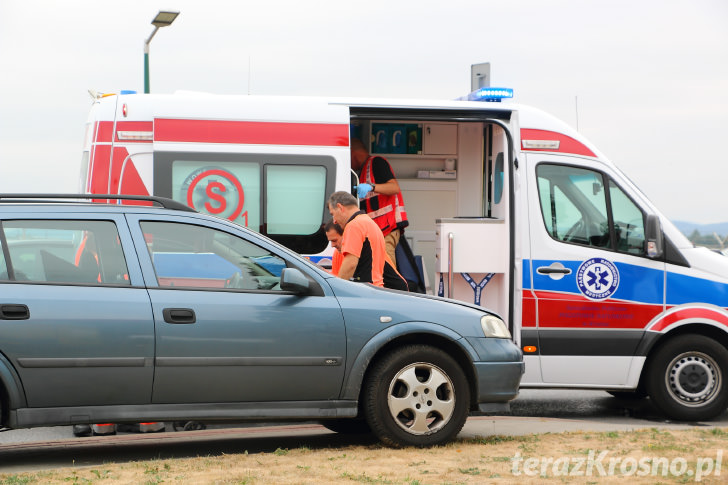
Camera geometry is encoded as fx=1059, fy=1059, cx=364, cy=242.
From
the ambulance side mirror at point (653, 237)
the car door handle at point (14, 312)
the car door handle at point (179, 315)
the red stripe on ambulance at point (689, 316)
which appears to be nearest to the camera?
the car door handle at point (14, 312)

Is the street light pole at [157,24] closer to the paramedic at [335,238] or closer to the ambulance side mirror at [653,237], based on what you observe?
the paramedic at [335,238]

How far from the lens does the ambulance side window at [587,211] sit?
8820 millimetres

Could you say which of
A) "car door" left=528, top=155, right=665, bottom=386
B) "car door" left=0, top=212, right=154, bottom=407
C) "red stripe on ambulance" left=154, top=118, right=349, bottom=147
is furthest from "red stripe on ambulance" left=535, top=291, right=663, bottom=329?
"car door" left=0, top=212, right=154, bottom=407

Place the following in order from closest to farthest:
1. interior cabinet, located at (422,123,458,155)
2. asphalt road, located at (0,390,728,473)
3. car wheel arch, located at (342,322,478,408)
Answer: car wheel arch, located at (342,322,478,408), asphalt road, located at (0,390,728,473), interior cabinet, located at (422,123,458,155)

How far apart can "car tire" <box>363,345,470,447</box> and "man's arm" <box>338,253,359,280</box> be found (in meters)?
1.28

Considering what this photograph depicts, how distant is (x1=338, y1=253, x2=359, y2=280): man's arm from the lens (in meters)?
8.04

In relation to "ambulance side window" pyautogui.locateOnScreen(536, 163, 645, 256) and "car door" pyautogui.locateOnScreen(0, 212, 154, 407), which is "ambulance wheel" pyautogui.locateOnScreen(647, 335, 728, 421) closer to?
"ambulance side window" pyautogui.locateOnScreen(536, 163, 645, 256)

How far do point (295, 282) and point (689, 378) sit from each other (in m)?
4.02

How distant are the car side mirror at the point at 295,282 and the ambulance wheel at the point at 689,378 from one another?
11.8 ft

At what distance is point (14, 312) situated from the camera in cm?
616

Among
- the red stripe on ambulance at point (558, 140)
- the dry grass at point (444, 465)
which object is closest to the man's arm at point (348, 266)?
the dry grass at point (444, 465)

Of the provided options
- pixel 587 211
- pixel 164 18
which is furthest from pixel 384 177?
pixel 164 18

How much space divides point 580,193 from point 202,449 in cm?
385

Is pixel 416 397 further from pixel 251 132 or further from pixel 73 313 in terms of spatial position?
pixel 251 132
